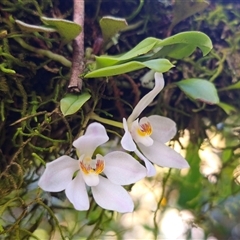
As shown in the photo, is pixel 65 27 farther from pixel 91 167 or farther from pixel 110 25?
pixel 91 167

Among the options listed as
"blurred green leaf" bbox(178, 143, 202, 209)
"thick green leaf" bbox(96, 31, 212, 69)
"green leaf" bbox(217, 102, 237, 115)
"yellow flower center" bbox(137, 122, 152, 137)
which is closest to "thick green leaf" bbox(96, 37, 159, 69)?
"thick green leaf" bbox(96, 31, 212, 69)

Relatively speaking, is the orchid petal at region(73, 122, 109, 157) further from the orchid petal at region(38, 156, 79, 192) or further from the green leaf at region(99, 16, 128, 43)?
the green leaf at region(99, 16, 128, 43)

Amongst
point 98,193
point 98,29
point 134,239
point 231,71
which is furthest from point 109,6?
point 134,239

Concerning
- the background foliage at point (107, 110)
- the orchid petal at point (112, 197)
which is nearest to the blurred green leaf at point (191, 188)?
the background foliage at point (107, 110)

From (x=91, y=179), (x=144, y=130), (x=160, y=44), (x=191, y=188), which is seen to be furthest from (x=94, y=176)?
(x=191, y=188)

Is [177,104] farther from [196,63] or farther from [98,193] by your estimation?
[98,193]
